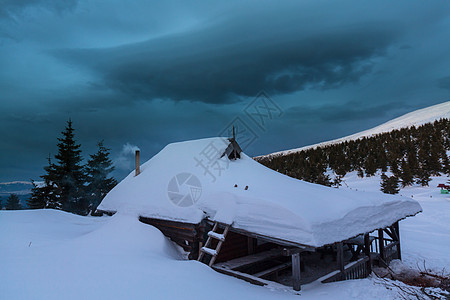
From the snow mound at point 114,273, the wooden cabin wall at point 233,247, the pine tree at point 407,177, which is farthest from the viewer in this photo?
the pine tree at point 407,177

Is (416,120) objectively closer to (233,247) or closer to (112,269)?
(233,247)

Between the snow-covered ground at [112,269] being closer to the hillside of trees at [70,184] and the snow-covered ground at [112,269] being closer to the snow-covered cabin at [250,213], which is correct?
the snow-covered cabin at [250,213]

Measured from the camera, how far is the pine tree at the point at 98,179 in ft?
96.9

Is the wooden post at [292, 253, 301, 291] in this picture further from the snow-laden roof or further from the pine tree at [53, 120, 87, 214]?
the pine tree at [53, 120, 87, 214]

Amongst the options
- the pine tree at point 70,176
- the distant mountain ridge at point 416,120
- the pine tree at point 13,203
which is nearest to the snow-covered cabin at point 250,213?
the pine tree at point 70,176

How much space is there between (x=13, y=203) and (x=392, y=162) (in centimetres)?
5767

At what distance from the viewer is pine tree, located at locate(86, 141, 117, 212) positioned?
29.5 meters

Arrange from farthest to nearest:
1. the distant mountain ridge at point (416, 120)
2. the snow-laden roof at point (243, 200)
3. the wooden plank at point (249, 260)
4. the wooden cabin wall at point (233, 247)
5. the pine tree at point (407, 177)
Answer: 1. the distant mountain ridge at point (416, 120)
2. the pine tree at point (407, 177)
3. the wooden cabin wall at point (233, 247)
4. the wooden plank at point (249, 260)
5. the snow-laden roof at point (243, 200)

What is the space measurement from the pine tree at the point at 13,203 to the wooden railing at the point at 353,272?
40072mm

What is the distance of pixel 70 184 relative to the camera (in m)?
27.7

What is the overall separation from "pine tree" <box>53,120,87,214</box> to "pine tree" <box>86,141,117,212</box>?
34.1 inches

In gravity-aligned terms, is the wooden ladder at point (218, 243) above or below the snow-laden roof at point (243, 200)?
below

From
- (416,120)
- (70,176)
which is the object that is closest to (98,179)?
(70,176)

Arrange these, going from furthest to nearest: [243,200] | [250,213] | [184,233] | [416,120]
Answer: [416,120]
[184,233]
[243,200]
[250,213]
